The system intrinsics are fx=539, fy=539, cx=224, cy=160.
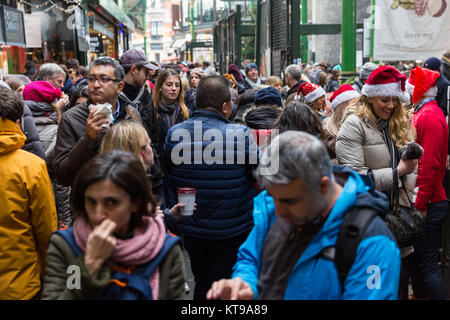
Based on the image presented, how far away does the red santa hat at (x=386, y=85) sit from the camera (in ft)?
14.1

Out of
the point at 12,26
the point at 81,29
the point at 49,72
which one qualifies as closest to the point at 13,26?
the point at 12,26

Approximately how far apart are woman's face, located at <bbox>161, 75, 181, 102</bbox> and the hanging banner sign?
3.35 meters

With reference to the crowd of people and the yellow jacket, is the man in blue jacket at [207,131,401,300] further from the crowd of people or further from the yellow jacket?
the yellow jacket

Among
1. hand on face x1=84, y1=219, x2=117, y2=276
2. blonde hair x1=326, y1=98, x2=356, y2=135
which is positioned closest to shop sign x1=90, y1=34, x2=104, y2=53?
blonde hair x1=326, y1=98, x2=356, y2=135

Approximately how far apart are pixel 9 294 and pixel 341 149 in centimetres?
261

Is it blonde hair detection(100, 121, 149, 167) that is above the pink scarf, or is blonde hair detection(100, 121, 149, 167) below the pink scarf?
above

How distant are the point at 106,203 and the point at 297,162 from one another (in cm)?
88

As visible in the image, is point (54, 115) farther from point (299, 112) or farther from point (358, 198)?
point (358, 198)

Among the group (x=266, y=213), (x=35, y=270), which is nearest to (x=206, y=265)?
(x=35, y=270)

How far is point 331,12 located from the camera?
32.8m

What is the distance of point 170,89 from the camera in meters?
6.90

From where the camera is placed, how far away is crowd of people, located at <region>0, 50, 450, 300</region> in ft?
7.22

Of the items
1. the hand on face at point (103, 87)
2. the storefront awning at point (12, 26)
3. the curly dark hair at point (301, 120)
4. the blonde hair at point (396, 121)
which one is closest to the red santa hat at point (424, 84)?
the blonde hair at point (396, 121)

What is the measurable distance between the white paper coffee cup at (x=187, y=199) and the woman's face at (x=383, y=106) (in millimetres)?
1636
